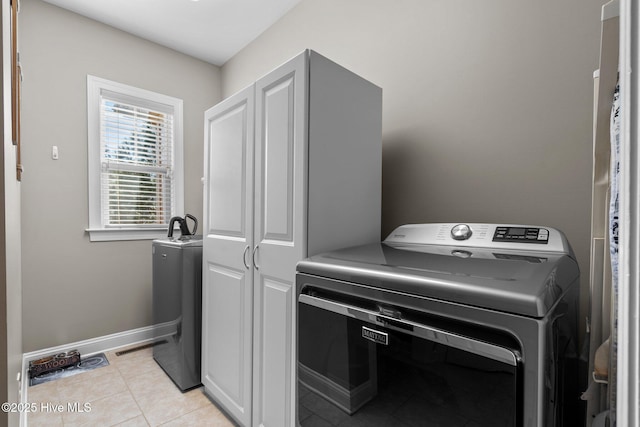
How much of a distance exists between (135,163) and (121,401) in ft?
6.28

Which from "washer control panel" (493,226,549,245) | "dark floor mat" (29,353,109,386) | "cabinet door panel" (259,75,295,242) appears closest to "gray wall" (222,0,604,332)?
"washer control panel" (493,226,549,245)

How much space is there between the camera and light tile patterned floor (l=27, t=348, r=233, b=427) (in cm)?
178

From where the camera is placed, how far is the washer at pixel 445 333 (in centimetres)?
67

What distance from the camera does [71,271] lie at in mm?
2527

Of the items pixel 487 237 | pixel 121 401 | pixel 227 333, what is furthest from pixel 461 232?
pixel 121 401

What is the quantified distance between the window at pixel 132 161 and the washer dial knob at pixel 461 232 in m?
2.66

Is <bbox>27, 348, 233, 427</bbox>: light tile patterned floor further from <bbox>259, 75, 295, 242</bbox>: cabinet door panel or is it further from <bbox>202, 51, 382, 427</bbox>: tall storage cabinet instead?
<bbox>259, 75, 295, 242</bbox>: cabinet door panel

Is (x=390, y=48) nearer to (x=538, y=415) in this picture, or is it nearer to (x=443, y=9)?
(x=443, y=9)

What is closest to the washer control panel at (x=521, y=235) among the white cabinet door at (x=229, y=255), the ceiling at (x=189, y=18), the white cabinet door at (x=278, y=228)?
the white cabinet door at (x=278, y=228)

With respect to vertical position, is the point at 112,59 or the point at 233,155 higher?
the point at 112,59

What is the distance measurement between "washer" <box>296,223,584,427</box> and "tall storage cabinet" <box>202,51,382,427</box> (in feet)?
0.60

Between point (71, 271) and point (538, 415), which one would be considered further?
point (71, 271)

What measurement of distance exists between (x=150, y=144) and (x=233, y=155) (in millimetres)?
1729

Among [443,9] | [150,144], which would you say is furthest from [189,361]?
[443,9]
